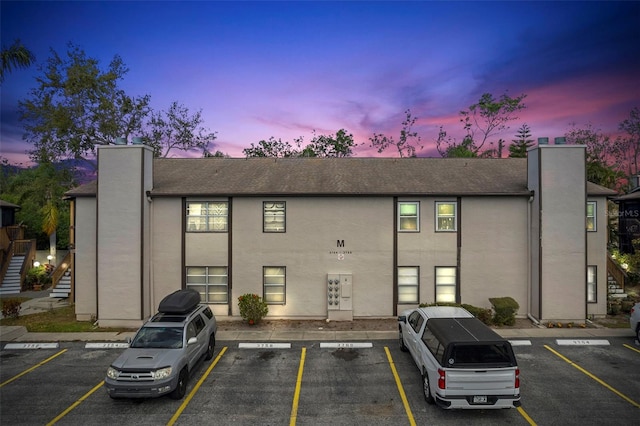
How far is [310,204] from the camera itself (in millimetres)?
17344

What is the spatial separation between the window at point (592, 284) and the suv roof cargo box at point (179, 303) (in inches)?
728

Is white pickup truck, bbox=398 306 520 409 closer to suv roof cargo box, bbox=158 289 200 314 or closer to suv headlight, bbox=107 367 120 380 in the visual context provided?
suv roof cargo box, bbox=158 289 200 314

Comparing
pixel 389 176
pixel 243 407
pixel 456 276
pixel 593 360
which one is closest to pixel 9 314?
pixel 243 407

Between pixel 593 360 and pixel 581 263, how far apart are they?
544cm

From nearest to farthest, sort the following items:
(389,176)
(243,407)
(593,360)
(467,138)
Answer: (243,407) < (593,360) < (389,176) < (467,138)

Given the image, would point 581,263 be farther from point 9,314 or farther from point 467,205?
point 9,314

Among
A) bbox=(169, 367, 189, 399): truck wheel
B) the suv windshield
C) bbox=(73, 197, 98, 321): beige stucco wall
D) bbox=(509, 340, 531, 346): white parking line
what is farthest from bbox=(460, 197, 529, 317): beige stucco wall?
bbox=(73, 197, 98, 321): beige stucco wall

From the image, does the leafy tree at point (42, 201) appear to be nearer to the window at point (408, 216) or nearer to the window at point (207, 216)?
the window at point (207, 216)

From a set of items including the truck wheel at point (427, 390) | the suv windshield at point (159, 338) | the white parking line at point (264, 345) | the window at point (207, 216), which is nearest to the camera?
the truck wheel at point (427, 390)

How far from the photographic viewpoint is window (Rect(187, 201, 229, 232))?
57.4 ft

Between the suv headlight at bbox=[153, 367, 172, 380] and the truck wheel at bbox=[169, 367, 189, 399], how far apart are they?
47cm

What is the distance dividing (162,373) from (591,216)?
19.9m

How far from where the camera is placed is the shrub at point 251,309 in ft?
53.3

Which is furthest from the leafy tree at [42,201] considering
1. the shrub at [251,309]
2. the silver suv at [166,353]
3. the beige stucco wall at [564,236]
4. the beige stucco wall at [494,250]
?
the beige stucco wall at [564,236]
